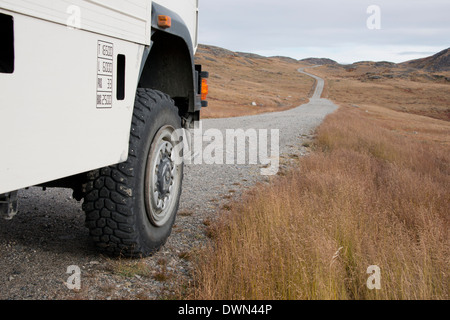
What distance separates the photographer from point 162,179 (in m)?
3.33

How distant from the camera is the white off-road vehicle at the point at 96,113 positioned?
1801mm

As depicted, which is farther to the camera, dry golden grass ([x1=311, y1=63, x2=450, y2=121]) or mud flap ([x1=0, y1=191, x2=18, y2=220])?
dry golden grass ([x1=311, y1=63, x2=450, y2=121])

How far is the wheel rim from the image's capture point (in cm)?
314

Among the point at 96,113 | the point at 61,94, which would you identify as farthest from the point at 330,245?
the point at 61,94

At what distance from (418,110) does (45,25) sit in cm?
6493

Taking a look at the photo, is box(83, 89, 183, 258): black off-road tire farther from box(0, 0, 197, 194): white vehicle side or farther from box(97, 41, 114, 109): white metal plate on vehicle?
box(97, 41, 114, 109): white metal plate on vehicle

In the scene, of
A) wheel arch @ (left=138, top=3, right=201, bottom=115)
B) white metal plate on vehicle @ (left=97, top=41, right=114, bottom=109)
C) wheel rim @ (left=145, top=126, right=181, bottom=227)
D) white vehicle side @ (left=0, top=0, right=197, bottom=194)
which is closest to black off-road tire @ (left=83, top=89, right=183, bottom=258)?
wheel rim @ (left=145, top=126, right=181, bottom=227)

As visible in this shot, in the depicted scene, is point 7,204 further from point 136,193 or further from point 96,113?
point 136,193

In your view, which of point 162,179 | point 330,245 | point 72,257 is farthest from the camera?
point 162,179

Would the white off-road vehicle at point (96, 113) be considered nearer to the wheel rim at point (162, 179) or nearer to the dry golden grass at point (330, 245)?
the wheel rim at point (162, 179)

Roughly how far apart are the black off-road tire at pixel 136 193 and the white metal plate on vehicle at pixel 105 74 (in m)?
0.46

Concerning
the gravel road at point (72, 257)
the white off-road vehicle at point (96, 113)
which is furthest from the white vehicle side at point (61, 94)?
the gravel road at point (72, 257)

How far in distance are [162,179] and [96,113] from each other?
3.49ft
